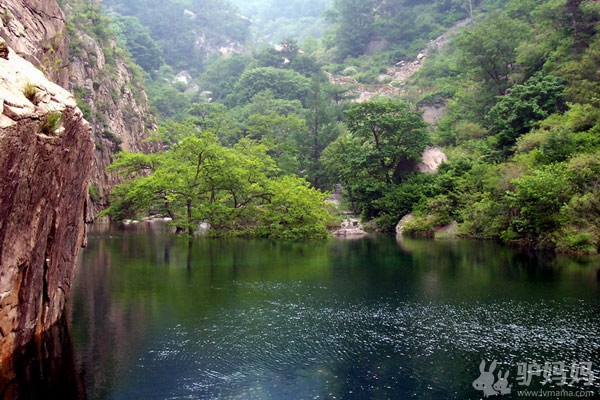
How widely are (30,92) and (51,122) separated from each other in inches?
22.7

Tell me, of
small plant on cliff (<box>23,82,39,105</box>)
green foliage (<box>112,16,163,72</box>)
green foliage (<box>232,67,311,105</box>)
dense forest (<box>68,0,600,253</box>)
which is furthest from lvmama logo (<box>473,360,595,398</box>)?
green foliage (<box>112,16,163,72</box>)

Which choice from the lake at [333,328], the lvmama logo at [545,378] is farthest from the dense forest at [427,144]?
the lvmama logo at [545,378]

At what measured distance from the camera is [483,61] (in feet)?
138

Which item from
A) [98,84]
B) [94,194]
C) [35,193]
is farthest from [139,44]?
[35,193]

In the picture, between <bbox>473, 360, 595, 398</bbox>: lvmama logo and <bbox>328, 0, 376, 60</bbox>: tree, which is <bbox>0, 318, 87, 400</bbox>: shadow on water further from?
<bbox>328, 0, 376, 60</bbox>: tree

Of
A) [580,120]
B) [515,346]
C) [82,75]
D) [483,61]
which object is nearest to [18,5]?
[82,75]

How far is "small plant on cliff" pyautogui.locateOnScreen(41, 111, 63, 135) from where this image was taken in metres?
8.68

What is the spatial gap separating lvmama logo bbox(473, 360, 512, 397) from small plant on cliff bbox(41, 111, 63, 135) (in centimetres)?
857

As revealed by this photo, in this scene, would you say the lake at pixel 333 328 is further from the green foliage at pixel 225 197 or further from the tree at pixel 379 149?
the tree at pixel 379 149

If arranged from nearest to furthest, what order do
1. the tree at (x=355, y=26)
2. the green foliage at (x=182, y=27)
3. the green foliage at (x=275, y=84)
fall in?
the green foliage at (x=275, y=84), the tree at (x=355, y=26), the green foliage at (x=182, y=27)

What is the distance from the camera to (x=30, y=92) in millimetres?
8617

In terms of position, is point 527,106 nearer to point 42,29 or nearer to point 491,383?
point 491,383

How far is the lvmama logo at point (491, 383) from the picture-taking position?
859 cm

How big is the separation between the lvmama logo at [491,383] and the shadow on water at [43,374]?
21.9 feet
